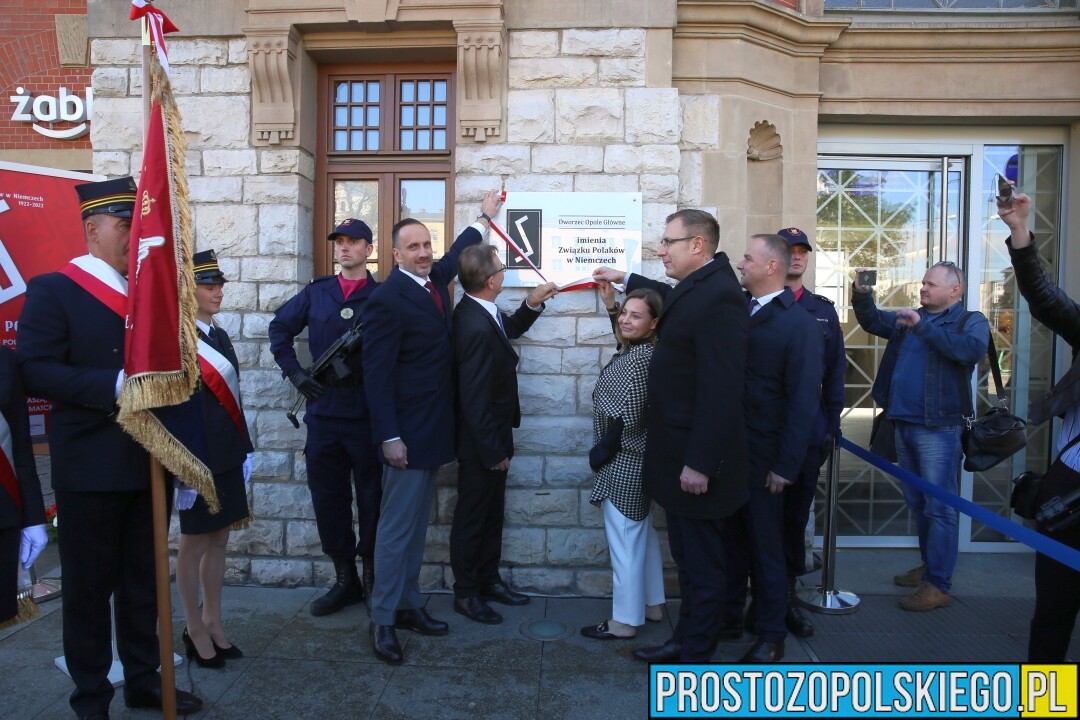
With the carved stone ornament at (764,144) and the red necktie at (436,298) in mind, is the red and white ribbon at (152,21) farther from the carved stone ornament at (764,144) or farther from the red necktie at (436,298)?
the carved stone ornament at (764,144)

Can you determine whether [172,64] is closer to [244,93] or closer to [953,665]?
[244,93]

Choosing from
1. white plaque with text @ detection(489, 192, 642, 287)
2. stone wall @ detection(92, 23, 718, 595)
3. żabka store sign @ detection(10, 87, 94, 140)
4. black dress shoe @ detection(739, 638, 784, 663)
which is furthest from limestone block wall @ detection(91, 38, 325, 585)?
żabka store sign @ detection(10, 87, 94, 140)

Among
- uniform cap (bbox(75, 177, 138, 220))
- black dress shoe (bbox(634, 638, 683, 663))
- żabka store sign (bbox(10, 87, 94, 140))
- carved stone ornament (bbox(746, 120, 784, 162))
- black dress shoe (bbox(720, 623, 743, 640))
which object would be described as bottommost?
black dress shoe (bbox(720, 623, 743, 640))

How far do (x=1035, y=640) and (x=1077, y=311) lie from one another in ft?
4.81

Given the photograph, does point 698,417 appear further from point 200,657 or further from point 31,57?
point 31,57

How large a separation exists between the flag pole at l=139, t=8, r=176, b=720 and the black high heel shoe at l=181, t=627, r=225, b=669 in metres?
0.86

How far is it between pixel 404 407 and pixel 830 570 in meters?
3.00

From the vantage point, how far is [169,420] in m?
3.49

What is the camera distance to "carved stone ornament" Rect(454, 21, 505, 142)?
494 centimetres

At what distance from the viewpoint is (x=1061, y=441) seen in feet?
11.0

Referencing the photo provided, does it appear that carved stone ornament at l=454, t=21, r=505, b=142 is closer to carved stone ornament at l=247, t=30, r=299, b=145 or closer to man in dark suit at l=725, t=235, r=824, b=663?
carved stone ornament at l=247, t=30, r=299, b=145

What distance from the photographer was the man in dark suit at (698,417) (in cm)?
349

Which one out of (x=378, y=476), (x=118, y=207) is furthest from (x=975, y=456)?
(x=118, y=207)

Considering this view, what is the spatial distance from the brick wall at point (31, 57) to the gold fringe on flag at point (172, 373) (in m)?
6.28
